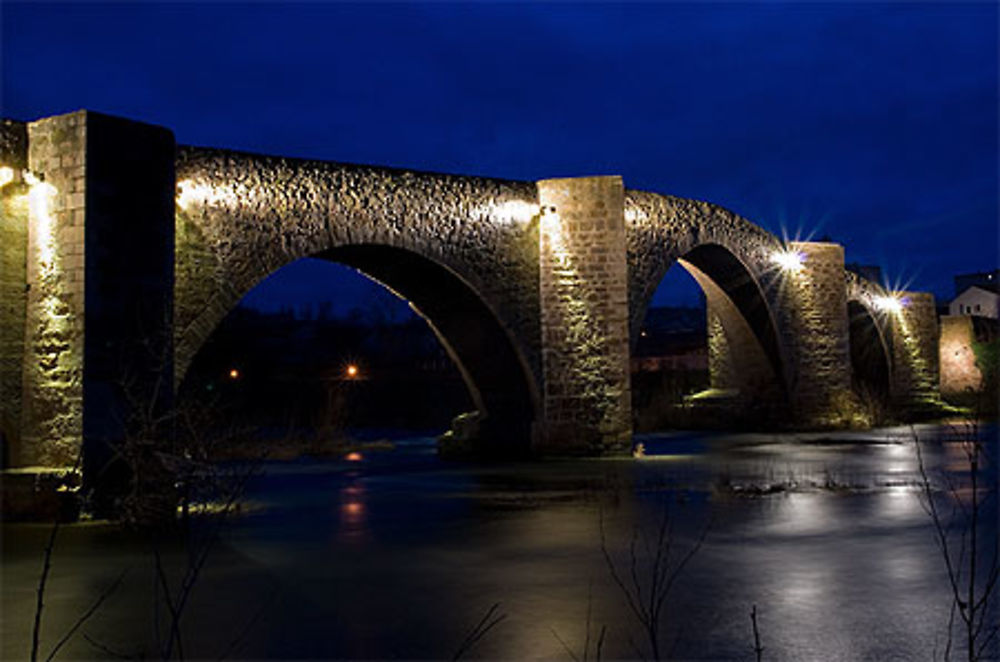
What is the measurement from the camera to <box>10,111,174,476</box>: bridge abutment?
9.97 meters

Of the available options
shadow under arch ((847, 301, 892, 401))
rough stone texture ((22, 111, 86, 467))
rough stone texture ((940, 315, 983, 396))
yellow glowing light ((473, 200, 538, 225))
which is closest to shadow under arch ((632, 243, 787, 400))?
shadow under arch ((847, 301, 892, 401))

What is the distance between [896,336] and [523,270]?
1737cm

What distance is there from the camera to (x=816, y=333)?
925 inches

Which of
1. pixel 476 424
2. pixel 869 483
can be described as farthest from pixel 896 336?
pixel 869 483

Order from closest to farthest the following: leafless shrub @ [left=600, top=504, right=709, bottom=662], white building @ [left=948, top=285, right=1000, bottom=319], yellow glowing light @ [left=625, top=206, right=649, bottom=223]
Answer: leafless shrub @ [left=600, top=504, right=709, bottom=662] → yellow glowing light @ [left=625, top=206, right=649, bottom=223] → white building @ [left=948, top=285, right=1000, bottom=319]

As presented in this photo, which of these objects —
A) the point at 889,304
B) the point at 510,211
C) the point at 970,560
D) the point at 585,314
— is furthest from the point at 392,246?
the point at 889,304

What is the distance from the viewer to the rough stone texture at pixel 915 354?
29302 mm

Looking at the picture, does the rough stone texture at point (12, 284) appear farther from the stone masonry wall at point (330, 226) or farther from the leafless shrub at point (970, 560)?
the leafless shrub at point (970, 560)

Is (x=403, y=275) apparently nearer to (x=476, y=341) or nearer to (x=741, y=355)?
(x=476, y=341)

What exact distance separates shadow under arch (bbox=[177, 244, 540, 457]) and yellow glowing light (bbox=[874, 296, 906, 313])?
15.7 metres

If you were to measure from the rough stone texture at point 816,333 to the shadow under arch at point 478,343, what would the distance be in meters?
8.60

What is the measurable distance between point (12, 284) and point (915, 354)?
84.6 ft

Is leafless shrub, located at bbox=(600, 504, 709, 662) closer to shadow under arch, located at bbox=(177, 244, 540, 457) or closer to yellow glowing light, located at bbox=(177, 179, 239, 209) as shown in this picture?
yellow glowing light, located at bbox=(177, 179, 239, 209)

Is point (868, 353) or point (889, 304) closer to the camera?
point (889, 304)
